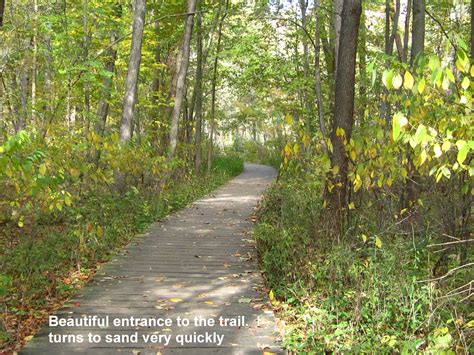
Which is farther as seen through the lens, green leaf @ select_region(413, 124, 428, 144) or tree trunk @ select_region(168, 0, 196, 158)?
tree trunk @ select_region(168, 0, 196, 158)

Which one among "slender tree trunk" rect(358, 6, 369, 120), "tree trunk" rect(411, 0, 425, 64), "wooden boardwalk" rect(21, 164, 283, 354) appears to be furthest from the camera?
"slender tree trunk" rect(358, 6, 369, 120)

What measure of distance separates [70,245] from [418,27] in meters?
7.27

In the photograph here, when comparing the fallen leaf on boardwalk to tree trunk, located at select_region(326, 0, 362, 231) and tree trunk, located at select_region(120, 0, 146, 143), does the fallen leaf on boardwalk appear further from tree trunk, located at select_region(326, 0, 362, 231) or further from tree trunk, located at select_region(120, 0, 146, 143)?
tree trunk, located at select_region(120, 0, 146, 143)

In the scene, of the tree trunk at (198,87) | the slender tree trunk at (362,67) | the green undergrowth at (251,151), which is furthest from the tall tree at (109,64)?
the green undergrowth at (251,151)

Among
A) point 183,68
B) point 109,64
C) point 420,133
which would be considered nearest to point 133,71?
point 183,68

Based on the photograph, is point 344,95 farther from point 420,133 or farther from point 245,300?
point 420,133

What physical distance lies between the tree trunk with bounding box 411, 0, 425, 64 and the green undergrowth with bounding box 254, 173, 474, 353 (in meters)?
3.59

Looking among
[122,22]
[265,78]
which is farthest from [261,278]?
[265,78]

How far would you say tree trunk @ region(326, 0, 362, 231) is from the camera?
619 centimetres

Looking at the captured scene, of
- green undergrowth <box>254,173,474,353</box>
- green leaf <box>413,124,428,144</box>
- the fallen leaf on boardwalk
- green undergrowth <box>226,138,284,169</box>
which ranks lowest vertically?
the fallen leaf on boardwalk

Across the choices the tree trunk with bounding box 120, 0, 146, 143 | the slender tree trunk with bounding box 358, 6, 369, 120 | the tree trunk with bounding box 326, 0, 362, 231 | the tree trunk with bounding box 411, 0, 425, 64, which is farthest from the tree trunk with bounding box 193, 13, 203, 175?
the tree trunk with bounding box 326, 0, 362, 231

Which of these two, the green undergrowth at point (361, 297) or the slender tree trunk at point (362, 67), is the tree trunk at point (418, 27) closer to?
the green undergrowth at point (361, 297)

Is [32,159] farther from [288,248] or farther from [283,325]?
[288,248]

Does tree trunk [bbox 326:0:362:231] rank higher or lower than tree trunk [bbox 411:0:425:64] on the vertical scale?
lower
